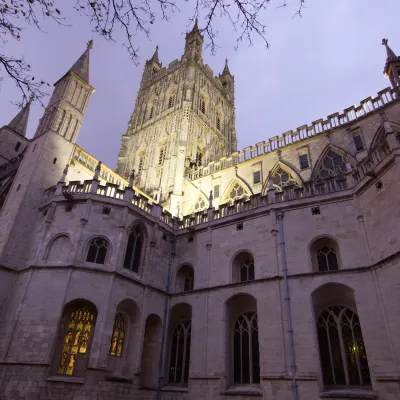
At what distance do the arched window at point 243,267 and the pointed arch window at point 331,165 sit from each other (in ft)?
28.6

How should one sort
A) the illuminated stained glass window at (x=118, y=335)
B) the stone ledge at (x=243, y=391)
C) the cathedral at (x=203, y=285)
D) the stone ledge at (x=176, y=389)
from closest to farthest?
the cathedral at (x=203, y=285)
the stone ledge at (x=243, y=391)
the illuminated stained glass window at (x=118, y=335)
the stone ledge at (x=176, y=389)

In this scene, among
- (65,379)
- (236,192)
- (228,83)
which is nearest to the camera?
(65,379)

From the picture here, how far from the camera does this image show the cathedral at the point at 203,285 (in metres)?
13.1

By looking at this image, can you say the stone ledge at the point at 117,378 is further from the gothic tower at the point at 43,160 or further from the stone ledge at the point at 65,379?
the gothic tower at the point at 43,160

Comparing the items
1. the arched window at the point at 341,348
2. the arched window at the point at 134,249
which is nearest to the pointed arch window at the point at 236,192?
the arched window at the point at 134,249

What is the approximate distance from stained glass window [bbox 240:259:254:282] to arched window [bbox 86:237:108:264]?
6.91 meters

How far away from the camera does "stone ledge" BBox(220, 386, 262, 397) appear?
531 inches

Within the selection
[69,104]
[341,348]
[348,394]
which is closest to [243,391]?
[348,394]

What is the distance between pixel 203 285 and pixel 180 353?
11.8 ft

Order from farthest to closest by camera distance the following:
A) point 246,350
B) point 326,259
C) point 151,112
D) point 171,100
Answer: point 151,112 < point 171,100 < point 246,350 < point 326,259

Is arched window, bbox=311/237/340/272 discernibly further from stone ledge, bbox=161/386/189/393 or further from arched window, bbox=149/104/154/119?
arched window, bbox=149/104/154/119

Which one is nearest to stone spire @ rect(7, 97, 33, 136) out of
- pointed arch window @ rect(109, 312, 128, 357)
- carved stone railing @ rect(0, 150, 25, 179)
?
carved stone railing @ rect(0, 150, 25, 179)

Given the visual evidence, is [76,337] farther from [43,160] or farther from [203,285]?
[43,160]

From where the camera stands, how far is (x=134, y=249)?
17.8 m
